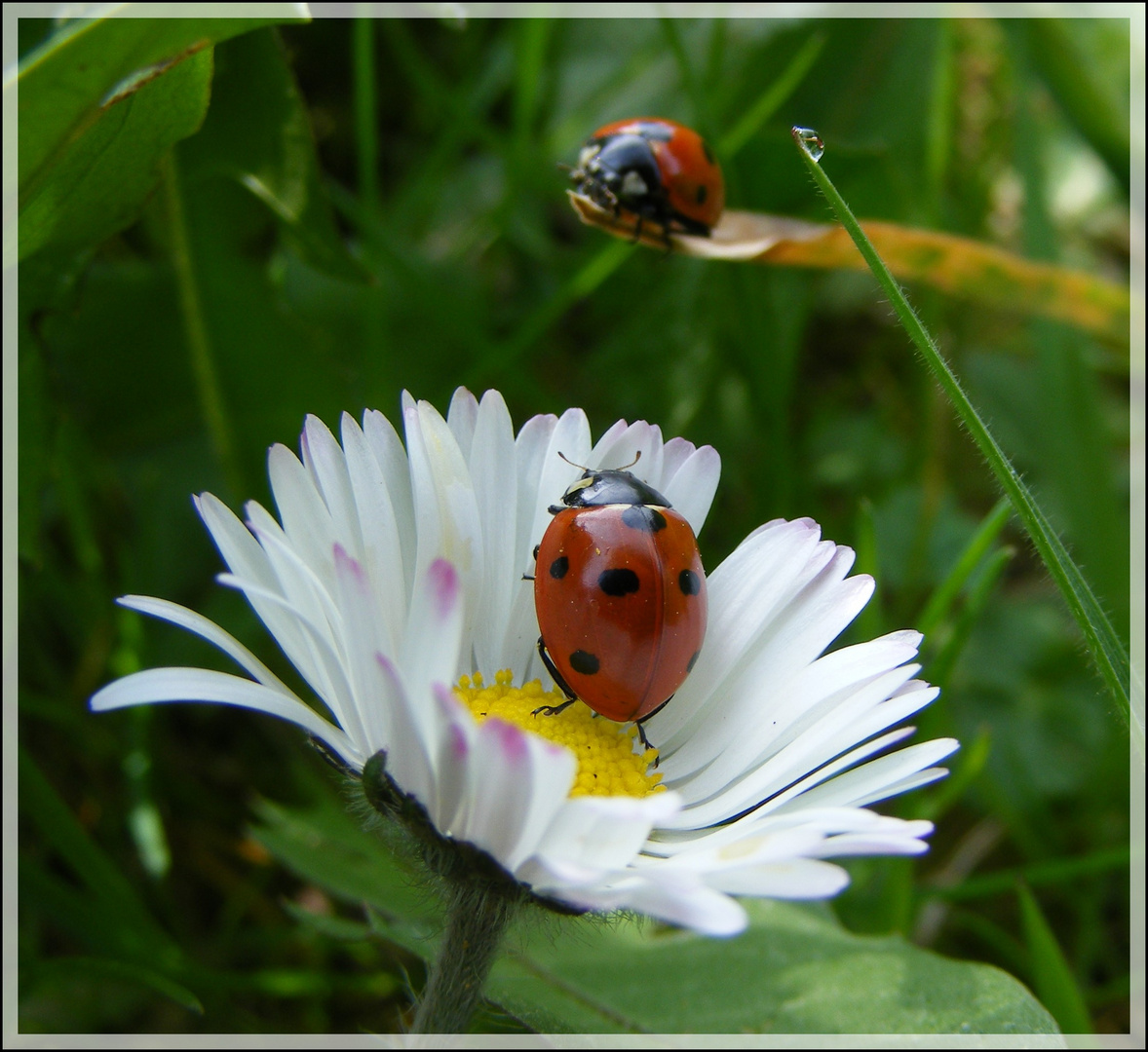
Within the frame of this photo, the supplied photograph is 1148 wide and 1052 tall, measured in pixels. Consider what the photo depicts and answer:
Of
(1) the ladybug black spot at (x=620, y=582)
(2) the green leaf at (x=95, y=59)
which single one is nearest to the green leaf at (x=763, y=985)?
(1) the ladybug black spot at (x=620, y=582)

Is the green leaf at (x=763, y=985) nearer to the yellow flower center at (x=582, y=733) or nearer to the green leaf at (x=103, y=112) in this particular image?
the yellow flower center at (x=582, y=733)

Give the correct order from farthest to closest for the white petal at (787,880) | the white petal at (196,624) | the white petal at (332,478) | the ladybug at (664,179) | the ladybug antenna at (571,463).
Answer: the ladybug at (664,179) → the ladybug antenna at (571,463) → the white petal at (332,478) → the white petal at (196,624) → the white petal at (787,880)

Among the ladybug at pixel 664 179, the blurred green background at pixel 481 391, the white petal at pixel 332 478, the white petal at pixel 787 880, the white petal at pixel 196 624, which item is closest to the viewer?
the white petal at pixel 787 880

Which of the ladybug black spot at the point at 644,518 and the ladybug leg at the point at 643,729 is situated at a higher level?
the ladybug black spot at the point at 644,518

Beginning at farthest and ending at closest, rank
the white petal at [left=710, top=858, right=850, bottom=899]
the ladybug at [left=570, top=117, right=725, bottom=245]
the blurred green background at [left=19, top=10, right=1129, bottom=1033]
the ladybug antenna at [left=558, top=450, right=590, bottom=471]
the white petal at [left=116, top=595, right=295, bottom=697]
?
the ladybug at [left=570, top=117, right=725, bottom=245] → the blurred green background at [left=19, top=10, right=1129, bottom=1033] → the ladybug antenna at [left=558, top=450, right=590, bottom=471] → the white petal at [left=116, top=595, right=295, bottom=697] → the white petal at [left=710, top=858, right=850, bottom=899]

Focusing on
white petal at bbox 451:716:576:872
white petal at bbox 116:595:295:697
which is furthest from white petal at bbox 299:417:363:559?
white petal at bbox 451:716:576:872

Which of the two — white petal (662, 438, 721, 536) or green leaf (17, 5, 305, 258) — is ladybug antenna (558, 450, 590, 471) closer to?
white petal (662, 438, 721, 536)

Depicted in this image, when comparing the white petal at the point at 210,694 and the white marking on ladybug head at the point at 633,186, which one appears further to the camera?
the white marking on ladybug head at the point at 633,186

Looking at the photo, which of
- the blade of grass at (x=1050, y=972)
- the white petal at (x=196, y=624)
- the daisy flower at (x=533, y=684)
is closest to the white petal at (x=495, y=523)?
the daisy flower at (x=533, y=684)

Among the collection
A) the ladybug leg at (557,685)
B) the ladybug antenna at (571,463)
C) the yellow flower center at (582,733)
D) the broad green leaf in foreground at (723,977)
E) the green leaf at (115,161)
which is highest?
the green leaf at (115,161)
